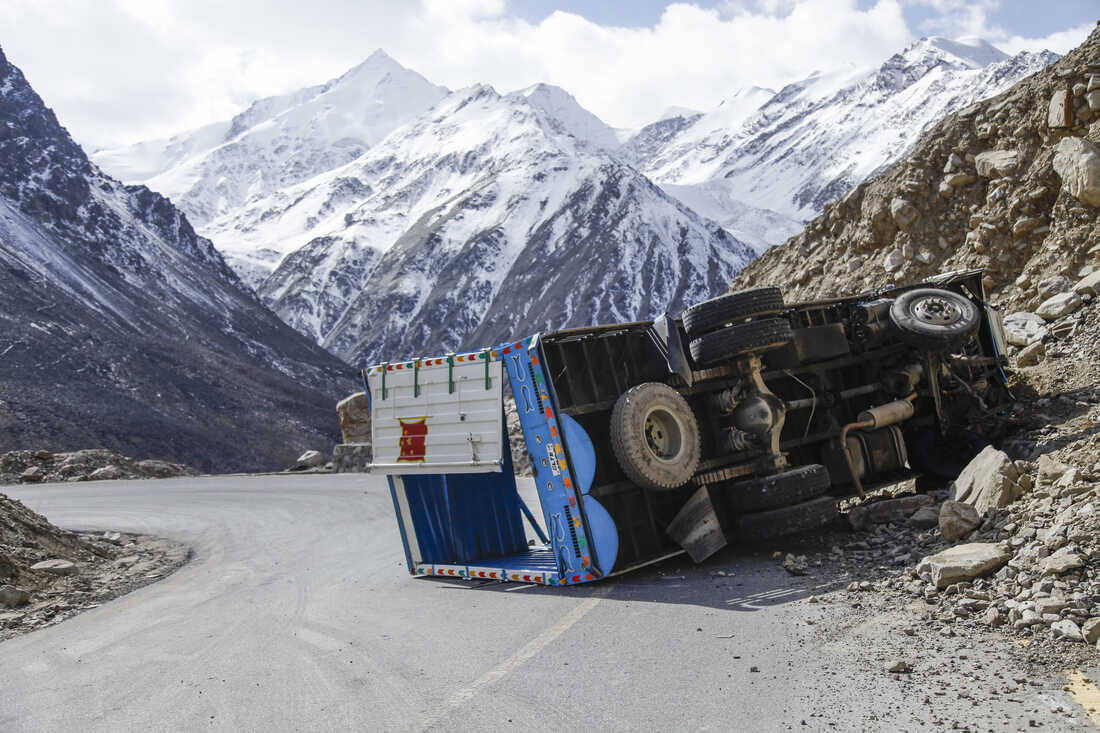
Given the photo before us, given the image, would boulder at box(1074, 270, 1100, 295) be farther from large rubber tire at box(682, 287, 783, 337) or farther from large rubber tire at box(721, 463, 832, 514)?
large rubber tire at box(721, 463, 832, 514)

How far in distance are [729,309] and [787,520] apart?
2177 mm

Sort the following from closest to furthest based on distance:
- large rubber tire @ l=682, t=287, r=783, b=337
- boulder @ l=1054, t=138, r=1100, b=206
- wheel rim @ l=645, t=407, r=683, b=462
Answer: wheel rim @ l=645, t=407, r=683, b=462
large rubber tire @ l=682, t=287, r=783, b=337
boulder @ l=1054, t=138, r=1100, b=206

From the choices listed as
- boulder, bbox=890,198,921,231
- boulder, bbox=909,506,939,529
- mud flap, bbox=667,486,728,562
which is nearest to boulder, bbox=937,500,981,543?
boulder, bbox=909,506,939,529

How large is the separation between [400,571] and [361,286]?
153797mm

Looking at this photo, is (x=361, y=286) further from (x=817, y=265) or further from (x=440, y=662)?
(x=440, y=662)

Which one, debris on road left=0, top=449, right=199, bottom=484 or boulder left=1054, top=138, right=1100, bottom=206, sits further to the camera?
debris on road left=0, top=449, right=199, bottom=484

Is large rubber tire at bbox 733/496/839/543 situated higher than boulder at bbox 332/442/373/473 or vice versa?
boulder at bbox 332/442/373/473

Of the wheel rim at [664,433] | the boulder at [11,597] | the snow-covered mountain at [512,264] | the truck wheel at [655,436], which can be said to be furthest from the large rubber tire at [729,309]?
the snow-covered mountain at [512,264]

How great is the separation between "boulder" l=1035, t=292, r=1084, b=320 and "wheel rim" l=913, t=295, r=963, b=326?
2683 mm

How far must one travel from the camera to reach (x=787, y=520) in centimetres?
792

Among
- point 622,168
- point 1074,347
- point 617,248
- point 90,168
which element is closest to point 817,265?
point 1074,347

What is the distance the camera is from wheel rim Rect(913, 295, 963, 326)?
9.88 meters

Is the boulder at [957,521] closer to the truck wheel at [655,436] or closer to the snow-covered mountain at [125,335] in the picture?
the truck wheel at [655,436]

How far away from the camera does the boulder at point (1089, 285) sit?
1131 cm
